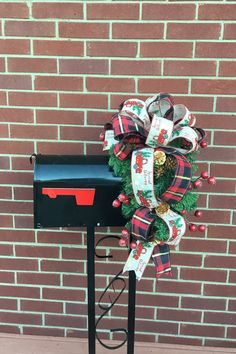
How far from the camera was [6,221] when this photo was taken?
116 inches

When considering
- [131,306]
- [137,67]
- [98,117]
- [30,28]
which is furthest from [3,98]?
[131,306]

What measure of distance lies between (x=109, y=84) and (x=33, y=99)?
1.49ft

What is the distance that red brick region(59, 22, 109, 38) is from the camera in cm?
263

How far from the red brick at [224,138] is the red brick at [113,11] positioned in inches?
31.4

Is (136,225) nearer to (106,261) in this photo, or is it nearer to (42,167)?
(42,167)

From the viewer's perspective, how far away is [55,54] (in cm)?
269

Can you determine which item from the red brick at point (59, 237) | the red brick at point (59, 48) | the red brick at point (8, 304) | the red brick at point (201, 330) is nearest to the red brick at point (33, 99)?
the red brick at point (59, 48)

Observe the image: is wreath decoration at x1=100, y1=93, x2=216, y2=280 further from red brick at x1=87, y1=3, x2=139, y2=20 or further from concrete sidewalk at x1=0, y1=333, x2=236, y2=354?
concrete sidewalk at x1=0, y1=333, x2=236, y2=354

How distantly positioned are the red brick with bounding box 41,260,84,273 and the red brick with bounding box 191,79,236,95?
50.4 inches

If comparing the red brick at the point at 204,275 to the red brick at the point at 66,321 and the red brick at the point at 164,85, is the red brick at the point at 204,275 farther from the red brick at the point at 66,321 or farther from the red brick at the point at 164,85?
the red brick at the point at 164,85

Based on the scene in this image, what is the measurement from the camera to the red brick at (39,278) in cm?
303

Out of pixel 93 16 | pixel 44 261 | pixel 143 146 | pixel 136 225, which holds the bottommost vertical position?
pixel 44 261

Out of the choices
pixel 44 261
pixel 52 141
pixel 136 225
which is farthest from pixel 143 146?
pixel 44 261

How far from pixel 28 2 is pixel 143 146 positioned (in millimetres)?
1121
